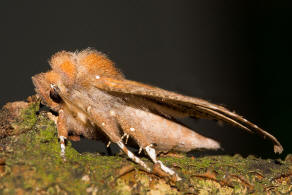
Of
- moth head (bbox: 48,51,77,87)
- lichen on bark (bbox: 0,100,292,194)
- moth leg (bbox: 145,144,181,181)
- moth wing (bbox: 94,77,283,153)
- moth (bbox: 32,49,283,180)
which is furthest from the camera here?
moth head (bbox: 48,51,77,87)

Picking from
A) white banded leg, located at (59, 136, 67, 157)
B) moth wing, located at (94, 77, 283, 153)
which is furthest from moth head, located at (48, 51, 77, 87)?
white banded leg, located at (59, 136, 67, 157)

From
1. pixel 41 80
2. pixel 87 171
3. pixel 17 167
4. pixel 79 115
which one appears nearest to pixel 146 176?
pixel 87 171

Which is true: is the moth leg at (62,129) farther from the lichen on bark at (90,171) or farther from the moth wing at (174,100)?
the moth wing at (174,100)

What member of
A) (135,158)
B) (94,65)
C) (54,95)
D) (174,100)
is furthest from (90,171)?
(94,65)

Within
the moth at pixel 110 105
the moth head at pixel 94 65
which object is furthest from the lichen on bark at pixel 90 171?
the moth head at pixel 94 65

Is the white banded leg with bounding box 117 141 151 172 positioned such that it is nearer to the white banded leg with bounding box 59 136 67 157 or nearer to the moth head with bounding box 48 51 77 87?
the white banded leg with bounding box 59 136 67 157

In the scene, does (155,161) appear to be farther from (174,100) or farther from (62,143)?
(62,143)

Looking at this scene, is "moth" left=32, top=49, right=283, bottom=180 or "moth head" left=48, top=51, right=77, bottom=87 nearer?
"moth" left=32, top=49, right=283, bottom=180
